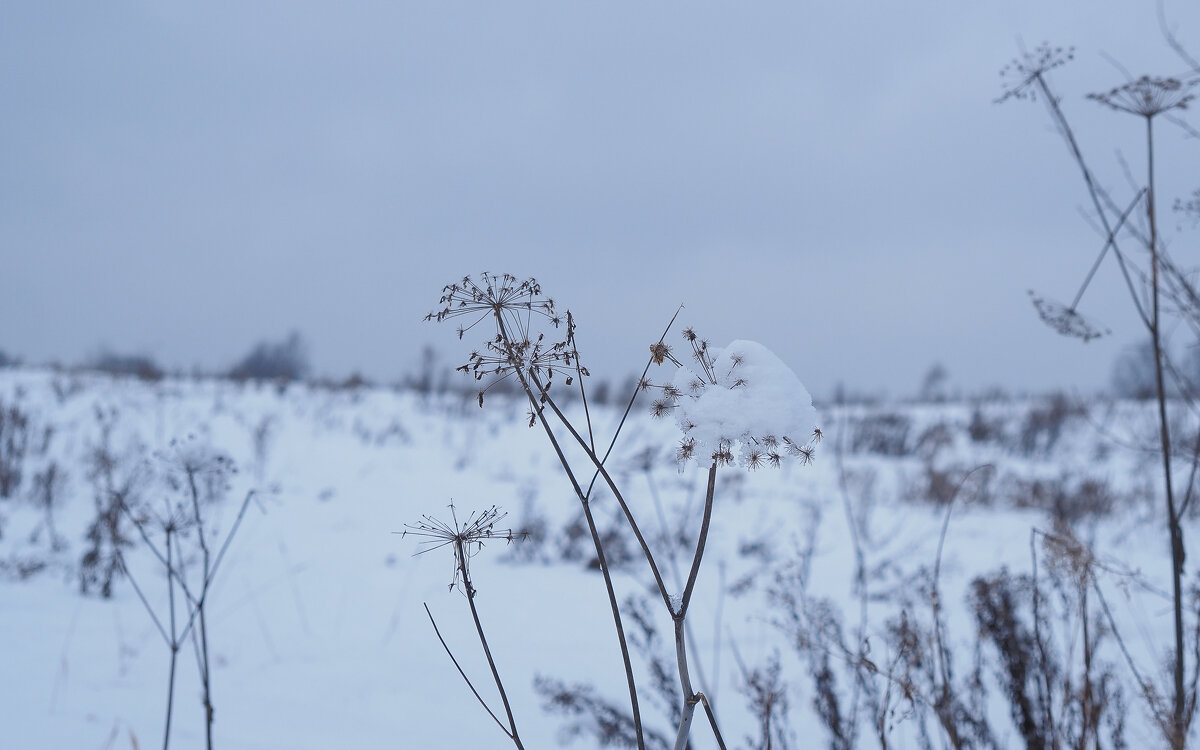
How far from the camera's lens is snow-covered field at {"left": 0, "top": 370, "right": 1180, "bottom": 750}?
8.50 ft

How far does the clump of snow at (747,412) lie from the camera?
2.52 ft

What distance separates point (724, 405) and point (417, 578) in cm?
448

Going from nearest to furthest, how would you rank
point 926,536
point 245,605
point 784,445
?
point 784,445 → point 245,605 → point 926,536

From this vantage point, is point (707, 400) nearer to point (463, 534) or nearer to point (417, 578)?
point (463, 534)

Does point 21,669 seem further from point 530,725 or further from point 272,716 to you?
point 530,725

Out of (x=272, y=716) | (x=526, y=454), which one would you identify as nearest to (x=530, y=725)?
(x=272, y=716)

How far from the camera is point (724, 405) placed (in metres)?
0.79

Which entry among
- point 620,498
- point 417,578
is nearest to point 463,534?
point 620,498

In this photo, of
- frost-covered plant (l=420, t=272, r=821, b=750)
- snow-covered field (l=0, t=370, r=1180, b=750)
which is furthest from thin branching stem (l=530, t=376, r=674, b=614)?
snow-covered field (l=0, t=370, r=1180, b=750)

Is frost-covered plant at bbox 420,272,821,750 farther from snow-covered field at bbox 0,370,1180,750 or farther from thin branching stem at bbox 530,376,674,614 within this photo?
snow-covered field at bbox 0,370,1180,750

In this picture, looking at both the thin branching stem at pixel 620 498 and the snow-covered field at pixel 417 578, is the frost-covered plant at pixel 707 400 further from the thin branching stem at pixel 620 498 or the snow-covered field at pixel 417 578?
the snow-covered field at pixel 417 578

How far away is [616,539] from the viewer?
19.6 ft

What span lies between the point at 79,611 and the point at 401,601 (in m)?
1.60

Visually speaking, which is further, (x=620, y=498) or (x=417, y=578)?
(x=417, y=578)
